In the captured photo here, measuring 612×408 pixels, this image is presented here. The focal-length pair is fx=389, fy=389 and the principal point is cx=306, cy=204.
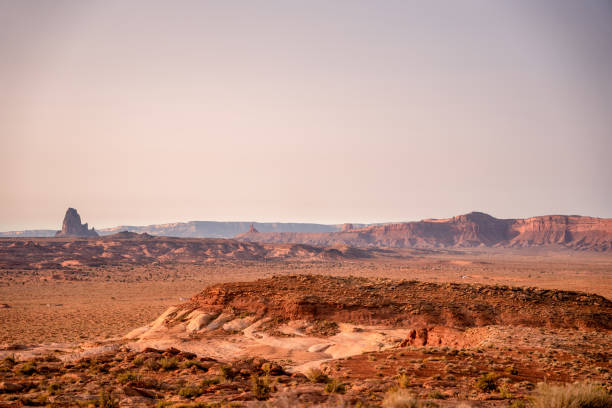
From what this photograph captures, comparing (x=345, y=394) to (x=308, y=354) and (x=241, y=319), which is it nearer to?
(x=308, y=354)

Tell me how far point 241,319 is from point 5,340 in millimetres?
17323

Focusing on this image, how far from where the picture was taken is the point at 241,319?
24.7m

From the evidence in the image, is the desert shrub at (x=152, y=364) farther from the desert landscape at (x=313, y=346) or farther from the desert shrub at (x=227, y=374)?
the desert shrub at (x=227, y=374)

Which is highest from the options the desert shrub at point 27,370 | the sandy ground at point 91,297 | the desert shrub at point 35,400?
the desert shrub at point 35,400

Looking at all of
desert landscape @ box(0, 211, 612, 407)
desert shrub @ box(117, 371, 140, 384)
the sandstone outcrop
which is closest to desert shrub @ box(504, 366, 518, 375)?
desert landscape @ box(0, 211, 612, 407)

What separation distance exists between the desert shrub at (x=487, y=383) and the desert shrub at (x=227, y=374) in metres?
7.68

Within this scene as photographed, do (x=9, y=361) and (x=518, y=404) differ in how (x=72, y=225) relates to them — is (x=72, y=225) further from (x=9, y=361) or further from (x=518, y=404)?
(x=518, y=404)

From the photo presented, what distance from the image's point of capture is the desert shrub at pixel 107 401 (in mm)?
10320

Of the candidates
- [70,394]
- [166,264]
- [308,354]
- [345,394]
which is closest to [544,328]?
[308,354]

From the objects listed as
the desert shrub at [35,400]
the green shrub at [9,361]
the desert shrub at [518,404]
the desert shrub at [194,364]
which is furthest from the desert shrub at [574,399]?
the green shrub at [9,361]

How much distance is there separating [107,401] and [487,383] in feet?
34.6

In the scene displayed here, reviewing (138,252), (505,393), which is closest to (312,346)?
(505,393)

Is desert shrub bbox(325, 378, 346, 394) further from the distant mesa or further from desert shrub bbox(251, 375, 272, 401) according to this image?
the distant mesa

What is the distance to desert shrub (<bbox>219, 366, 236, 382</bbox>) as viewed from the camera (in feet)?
42.4
